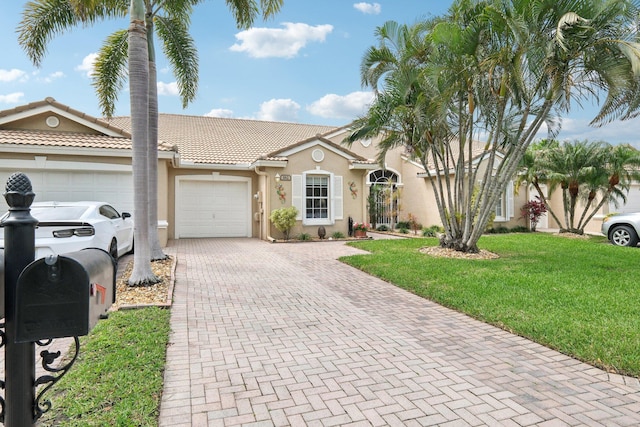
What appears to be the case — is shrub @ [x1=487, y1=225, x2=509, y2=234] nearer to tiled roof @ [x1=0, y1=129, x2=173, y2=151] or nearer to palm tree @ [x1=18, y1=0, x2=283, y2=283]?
palm tree @ [x1=18, y1=0, x2=283, y2=283]

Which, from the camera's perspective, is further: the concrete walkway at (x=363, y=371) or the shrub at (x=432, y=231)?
the shrub at (x=432, y=231)

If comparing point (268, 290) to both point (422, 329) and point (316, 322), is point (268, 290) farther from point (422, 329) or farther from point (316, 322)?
point (422, 329)

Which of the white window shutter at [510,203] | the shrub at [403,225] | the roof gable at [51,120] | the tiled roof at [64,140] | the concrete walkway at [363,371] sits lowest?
the concrete walkway at [363,371]

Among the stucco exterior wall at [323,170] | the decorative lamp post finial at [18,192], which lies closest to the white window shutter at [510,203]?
the stucco exterior wall at [323,170]

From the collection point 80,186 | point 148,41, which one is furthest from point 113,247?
point 148,41

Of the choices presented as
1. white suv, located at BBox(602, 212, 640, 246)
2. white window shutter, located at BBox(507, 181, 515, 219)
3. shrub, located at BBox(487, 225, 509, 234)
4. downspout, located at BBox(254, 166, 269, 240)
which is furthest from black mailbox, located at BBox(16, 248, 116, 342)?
white window shutter, located at BBox(507, 181, 515, 219)

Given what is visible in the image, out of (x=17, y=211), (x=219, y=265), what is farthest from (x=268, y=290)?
(x=17, y=211)

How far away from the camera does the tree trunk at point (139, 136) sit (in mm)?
7324

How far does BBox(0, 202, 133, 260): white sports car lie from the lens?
7246 mm

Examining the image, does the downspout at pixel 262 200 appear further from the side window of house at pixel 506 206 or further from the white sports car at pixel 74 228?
the side window of house at pixel 506 206

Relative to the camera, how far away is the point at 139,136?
7.32m

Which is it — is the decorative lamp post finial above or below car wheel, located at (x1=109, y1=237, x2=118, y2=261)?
above

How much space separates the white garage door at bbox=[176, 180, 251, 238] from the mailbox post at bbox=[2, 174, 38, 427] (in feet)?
49.2

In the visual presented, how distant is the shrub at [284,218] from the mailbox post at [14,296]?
1305 cm
